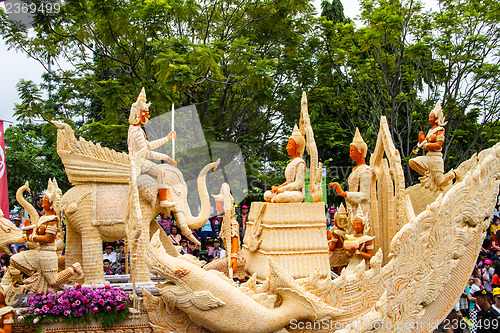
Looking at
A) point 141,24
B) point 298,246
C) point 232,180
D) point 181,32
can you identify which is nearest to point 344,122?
point 232,180

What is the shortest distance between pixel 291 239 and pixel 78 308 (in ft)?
7.76

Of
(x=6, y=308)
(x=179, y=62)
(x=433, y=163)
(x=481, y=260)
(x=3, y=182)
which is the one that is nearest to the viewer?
(x=6, y=308)

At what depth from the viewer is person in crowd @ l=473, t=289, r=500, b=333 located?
4.98 meters

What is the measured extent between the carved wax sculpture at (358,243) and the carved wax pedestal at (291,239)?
297mm

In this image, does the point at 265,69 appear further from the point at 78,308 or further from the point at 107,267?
the point at 78,308

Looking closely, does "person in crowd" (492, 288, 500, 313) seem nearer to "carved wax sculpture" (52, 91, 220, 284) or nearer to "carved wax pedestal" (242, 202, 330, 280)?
"carved wax pedestal" (242, 202, 330, 280)

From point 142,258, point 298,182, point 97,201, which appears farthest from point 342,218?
point 97,201

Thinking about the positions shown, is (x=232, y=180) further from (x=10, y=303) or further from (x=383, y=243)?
(x=10, y=303)

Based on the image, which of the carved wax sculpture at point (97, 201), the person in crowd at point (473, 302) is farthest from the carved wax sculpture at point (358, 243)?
the carved wax sculpture at point (97, 201)

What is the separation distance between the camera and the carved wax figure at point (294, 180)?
5.43 metres

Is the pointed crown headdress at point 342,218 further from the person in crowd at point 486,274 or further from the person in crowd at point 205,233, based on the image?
the person in crowd at point 205,233

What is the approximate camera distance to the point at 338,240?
6.39m

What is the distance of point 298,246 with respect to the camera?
5.24 meters

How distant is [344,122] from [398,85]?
5.83 ft
